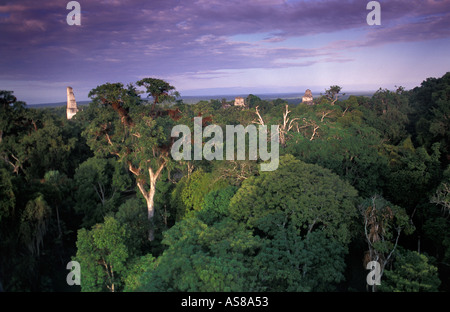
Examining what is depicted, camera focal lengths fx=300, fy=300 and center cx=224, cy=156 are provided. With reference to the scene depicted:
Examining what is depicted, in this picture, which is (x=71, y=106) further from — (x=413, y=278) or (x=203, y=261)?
(x=413, y=278)

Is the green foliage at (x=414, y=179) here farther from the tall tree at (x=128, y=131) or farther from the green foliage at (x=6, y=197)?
the green foliage at (x=6, y=197)

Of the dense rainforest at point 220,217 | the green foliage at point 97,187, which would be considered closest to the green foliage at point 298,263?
the dense rainforest at point 220,217

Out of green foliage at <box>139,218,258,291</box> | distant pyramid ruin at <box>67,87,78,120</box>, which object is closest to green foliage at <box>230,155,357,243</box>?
green foliage at <box>139,218,258,291</box>

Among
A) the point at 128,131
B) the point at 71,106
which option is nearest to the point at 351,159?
the point at 128,131

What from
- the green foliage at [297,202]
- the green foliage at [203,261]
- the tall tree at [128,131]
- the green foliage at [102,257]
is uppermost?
the tall tree at [128,131]
